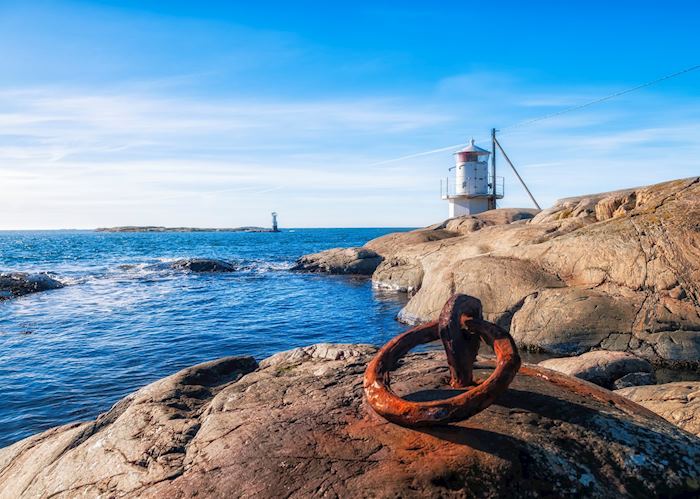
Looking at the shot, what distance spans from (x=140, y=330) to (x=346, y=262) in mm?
16683

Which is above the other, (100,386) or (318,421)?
(318,421)

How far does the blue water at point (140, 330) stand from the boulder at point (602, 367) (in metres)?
6.10

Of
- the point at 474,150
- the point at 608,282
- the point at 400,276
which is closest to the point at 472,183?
the point at 474,150

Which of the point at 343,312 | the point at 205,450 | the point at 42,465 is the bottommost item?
the point at 343,312

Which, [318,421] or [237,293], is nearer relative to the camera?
[318,421]

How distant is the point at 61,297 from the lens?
941 inches

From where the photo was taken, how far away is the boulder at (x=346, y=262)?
30.8m

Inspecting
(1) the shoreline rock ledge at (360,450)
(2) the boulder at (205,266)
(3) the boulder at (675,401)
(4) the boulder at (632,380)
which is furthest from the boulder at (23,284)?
(3) the boulder at (675,401)

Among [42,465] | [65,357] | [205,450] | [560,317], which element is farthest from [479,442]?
[65,357]

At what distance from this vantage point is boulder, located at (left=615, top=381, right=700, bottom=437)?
5.99 metres

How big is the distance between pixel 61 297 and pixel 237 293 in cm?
788

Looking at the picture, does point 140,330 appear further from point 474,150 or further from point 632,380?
point 474,150

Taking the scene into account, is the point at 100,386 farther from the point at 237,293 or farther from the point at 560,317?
the point at 237,293

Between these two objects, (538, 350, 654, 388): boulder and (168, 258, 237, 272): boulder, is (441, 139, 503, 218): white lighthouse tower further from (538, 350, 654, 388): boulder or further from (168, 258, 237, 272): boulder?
(538, 350, 654, 388): boulder
